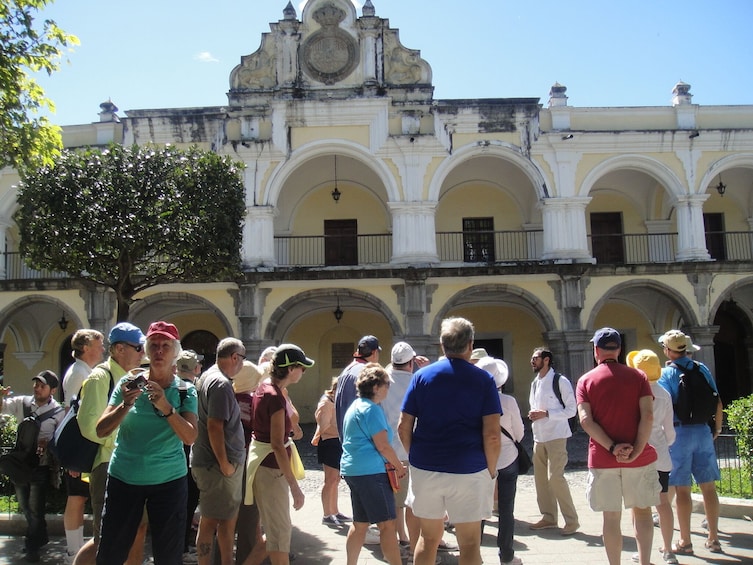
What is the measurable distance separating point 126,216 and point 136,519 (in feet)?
21.0

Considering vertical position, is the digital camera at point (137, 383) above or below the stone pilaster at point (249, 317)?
below

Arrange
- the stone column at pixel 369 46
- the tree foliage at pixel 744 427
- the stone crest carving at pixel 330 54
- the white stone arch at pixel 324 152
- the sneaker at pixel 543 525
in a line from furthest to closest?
1. the stone crest carving at pixel 330 54
2. the stone column at pixel 369 46
3. the white stone arch at pixel 324 152
4. the tree foliage at pixel 744 427
5. the sneaker at pixel 543 525

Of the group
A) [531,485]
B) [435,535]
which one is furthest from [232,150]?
[435,535]

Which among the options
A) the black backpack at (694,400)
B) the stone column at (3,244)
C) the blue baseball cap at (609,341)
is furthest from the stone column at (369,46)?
the blue baseball cap at (609,341)

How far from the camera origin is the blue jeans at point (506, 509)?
16.7 ft

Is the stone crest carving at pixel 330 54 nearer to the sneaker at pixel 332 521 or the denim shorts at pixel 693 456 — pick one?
the sneaker at pixel 332 521

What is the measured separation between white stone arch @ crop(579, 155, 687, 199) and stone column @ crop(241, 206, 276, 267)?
6.93m

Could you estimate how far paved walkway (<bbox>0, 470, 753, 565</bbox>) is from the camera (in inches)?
209

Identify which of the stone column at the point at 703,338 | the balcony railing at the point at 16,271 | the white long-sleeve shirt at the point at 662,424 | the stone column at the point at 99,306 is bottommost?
the white long-sleeve shirt at the point at 662,424

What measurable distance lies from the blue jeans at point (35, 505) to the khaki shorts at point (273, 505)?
2148 mm

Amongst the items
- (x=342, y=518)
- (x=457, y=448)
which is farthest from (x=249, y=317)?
(x=457, y=448)

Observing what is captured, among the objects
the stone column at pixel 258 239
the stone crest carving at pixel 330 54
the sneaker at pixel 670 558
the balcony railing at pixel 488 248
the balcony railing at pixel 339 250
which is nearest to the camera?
the sneaker at pixel 670 558

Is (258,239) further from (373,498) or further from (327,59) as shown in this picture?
(373,498)

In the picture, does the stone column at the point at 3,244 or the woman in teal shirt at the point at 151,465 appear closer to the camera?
the woman in teal shirt at the point at 151,465
